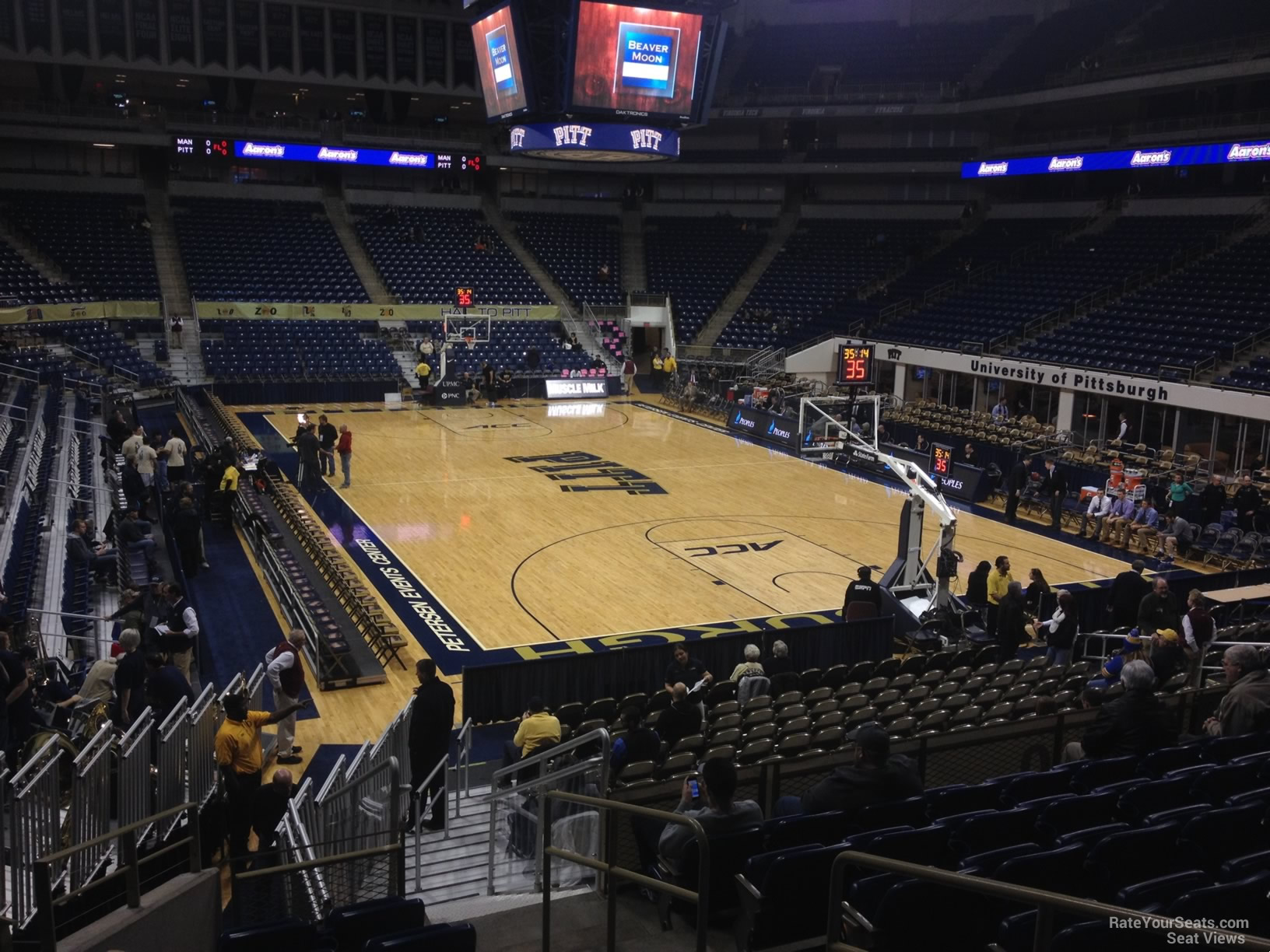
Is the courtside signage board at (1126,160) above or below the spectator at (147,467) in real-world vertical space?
above

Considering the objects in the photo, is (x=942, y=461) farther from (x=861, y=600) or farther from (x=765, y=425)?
(x=861, y=600)

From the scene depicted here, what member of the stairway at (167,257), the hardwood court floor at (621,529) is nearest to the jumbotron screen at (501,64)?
the hardwood court floor at (621,529)

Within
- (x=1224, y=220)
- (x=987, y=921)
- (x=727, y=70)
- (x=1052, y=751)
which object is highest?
(x=727, y=70)

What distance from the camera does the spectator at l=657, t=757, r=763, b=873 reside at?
18.8 feet

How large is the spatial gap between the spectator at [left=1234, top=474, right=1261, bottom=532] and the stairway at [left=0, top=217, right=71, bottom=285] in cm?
3467

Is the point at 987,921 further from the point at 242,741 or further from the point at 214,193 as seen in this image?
the point at 214,193

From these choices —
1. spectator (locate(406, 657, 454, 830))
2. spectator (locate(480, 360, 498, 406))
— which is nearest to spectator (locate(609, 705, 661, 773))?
spectator (locate(406, 657, 454, 830))

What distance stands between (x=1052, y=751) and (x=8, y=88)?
152ft

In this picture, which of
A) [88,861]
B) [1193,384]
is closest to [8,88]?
[1193,384]

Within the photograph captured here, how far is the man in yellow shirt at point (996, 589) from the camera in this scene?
15.5 metres

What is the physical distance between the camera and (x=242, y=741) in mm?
8695

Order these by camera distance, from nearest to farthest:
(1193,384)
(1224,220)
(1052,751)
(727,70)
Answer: (1052,751) < (1193,384) < (1224,220) < (727,70)

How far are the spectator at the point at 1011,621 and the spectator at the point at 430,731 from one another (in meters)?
7.42

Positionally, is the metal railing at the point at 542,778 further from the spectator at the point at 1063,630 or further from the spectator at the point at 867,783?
the spectator at the point at 1063,630
